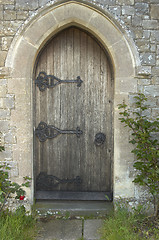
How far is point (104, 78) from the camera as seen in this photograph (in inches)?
155

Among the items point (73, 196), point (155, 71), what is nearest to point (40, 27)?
point (155, 71)

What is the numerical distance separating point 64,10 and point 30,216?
9.46 ft

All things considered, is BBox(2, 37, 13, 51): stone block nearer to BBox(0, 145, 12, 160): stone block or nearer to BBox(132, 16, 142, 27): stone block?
BBox(0, 145, 12, 160): stone block

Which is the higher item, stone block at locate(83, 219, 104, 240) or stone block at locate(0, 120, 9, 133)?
stone block at locate(0, 120, 9, 133)

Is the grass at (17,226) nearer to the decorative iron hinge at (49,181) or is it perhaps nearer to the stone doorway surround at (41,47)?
the stone doorway surround at (41,47)

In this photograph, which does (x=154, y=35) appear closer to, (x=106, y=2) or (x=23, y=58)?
(x=106, y=2)

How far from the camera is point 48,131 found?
3996 mm

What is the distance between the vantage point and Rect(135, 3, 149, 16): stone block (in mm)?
3516

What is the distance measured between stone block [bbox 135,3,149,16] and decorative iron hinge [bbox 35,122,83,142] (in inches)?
74.1

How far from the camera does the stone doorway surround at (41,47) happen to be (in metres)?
3.51

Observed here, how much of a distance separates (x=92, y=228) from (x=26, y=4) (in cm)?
319

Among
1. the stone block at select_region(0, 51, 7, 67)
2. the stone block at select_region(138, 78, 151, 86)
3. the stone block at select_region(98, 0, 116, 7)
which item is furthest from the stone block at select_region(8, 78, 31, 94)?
the stone block at select_region(138, 78, 151, 86)

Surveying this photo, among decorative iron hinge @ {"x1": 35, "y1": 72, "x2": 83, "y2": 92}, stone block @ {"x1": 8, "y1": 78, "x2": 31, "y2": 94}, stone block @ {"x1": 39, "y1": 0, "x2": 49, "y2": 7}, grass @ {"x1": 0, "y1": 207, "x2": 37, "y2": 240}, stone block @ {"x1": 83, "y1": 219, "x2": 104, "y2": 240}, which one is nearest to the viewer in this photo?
grass @ {"x1": 0, "y1": 207, "x2": 37, "y2": 240}

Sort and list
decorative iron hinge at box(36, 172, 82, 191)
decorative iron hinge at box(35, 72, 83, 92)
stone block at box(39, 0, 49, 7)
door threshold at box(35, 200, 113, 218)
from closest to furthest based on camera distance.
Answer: stone block at box(39, 0, 49, 7)
door threshold at box(35, 200, 113, 218)
decorative iron hinge at box(35, 72, 83, 92)
decorative iron hinge at box(36, 172, 82, 191)
